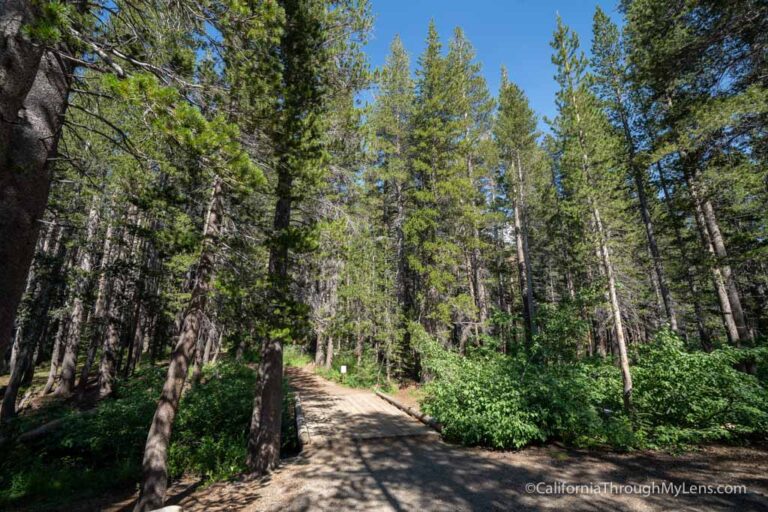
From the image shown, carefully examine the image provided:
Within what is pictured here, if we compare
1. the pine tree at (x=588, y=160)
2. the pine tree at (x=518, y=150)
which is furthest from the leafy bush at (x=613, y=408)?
the pine tree at (x=518, y=150)

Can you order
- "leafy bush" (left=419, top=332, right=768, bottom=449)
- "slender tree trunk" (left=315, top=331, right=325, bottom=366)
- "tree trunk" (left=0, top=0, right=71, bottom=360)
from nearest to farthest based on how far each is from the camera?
"tree trunk" (left=0, top=0, right=71, bottom=360) < "leafy bush" (left=419, top=332, right=768, bottom=449) < "slender tree trunk" (left=315, top=331, right=325, bottom=366)

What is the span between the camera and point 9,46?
2.38 m

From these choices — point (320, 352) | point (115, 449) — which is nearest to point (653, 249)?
point (320, 352)

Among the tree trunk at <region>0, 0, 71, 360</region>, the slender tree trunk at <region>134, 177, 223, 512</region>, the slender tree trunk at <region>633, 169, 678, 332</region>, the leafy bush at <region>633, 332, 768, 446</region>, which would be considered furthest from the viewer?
the slender tree trunk at <region>633, 169, 678, 332</region>

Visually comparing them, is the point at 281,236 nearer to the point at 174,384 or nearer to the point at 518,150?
the point at 174,384

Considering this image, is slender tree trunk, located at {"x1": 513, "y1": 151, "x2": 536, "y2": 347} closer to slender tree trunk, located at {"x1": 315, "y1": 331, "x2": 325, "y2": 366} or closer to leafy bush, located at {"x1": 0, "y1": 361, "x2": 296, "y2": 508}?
leafy bush, located at {"x1": 0, "y1": 361, "x2": 296, "y2": 508}

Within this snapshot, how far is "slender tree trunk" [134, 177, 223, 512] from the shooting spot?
5.35m

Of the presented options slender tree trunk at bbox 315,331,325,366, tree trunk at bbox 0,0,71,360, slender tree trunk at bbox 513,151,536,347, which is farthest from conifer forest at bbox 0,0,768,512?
slender tree trunk at bbox 315,331,325,366

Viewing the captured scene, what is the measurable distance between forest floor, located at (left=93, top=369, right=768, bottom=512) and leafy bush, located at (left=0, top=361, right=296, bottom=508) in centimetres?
78

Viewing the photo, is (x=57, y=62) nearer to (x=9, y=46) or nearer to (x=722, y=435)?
(x=9, y=46)

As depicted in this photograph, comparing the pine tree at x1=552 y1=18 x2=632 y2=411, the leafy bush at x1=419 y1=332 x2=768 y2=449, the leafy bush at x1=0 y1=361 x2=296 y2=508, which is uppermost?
the pine tree at x1=552 y1=18 x2=632 y2=411

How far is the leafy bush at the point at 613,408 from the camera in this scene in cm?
639

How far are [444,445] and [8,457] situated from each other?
1066 cm

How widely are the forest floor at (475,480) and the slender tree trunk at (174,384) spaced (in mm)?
819
